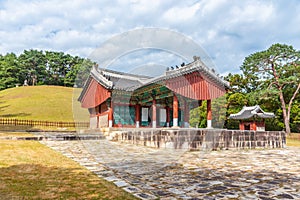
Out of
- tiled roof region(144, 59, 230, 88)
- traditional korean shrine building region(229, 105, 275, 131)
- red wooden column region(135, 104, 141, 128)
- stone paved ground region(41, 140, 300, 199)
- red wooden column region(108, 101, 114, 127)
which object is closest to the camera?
stone paved ground region(41, 140, 300, 199)

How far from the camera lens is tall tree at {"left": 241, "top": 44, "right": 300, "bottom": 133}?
80.0ft

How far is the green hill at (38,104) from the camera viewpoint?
29344mm

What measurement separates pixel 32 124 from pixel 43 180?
2221 cm

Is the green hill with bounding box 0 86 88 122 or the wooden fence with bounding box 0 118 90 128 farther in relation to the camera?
the green hill with bounding box 0 86 88 122

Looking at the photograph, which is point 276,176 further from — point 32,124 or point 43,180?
point 32,124

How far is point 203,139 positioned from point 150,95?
26.2 ft

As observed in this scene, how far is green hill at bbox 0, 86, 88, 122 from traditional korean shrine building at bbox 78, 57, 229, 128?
4.63 m

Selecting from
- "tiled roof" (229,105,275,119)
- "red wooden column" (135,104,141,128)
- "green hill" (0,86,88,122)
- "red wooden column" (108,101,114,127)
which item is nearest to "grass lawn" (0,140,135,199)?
"red wooden column" (108,101,114,127)

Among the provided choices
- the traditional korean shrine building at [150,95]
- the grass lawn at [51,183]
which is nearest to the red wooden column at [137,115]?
the traditional korean shrine building at [150,95]

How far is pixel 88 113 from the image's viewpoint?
21938mm

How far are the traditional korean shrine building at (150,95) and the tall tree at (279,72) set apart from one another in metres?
11.6

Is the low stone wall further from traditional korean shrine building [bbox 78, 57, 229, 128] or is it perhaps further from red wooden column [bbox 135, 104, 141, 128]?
red wooden column [bbox 135, 104, 141, 128]

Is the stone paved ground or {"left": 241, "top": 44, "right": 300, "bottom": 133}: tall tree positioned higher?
{"left": 241, "top": 44, "right": 300, "bottom": 133}: tall tree

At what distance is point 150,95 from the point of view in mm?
16688
